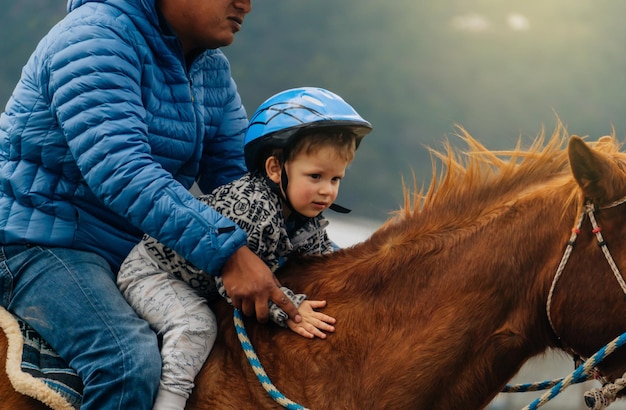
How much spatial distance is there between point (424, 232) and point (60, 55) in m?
1.40

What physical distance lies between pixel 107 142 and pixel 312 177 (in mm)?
719

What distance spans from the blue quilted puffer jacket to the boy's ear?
36cm

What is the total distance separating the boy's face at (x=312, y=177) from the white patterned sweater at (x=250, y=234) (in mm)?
83

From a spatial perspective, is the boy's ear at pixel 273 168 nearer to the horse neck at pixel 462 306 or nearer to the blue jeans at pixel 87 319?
the horse neck at pixel 462 306

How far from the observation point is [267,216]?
2.64 m

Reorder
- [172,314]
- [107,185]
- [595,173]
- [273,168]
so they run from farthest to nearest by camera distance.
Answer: [273,168]
[172,314]
[107,185]
[595,173]

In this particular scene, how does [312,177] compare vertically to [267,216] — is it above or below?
above

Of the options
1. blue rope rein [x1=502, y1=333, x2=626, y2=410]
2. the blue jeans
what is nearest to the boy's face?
the blue jeans

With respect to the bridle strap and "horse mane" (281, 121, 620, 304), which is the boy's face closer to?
"horse mane" (281, 121, 620, 304)

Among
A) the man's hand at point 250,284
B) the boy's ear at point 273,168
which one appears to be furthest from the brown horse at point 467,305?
the boy's ear at point 273,168

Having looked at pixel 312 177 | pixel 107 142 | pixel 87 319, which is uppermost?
pixel 312 177

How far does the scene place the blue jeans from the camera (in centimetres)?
234

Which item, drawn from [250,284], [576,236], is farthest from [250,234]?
[576,236]

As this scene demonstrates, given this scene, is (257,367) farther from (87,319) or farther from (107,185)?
(107,185)
